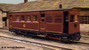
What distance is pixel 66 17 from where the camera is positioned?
14.3m

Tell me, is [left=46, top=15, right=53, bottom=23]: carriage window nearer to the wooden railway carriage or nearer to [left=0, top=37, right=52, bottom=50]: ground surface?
the wooden railway carriage

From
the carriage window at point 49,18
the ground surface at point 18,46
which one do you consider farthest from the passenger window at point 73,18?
the ground surface at point 18,46

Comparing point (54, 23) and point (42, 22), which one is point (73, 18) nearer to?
point (54, 23)

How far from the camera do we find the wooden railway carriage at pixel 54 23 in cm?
1402

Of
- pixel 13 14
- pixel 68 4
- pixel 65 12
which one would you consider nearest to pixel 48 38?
pixel 65 12

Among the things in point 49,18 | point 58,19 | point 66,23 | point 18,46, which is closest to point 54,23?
point 58,19

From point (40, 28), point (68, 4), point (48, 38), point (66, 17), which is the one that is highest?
point (68, 4)

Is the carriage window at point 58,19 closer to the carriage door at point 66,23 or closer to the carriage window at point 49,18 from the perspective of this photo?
the carriage door at point 66,23

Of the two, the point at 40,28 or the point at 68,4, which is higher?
the point at 68,4

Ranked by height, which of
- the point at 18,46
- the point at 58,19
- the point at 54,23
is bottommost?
the point at 18,46

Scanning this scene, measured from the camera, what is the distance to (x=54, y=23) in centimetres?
1477

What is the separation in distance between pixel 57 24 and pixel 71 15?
1.47 meters

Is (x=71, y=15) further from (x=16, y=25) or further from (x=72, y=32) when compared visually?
(x=16, y=25)

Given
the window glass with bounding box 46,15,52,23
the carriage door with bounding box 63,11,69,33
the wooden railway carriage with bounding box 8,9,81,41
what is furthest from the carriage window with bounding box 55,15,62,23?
the window glass with bounding box 46,15,52,23
